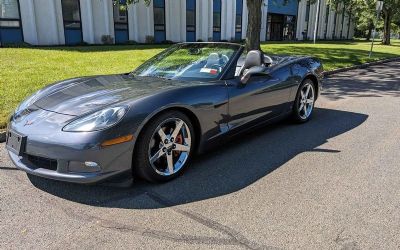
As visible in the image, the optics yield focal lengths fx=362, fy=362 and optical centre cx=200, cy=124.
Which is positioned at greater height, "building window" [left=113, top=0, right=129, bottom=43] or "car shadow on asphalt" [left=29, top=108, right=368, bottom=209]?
"building window" [left=113, top=0, right=129, bottom=43]

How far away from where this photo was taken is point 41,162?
3.14 meters

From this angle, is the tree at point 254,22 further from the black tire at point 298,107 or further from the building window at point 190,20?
the building window at point 190,20

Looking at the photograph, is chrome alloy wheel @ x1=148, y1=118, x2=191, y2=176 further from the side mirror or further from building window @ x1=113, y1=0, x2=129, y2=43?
building window @ x1=113, y1=0, x2=129, y2=43

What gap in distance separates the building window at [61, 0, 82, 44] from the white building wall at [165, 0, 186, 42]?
22.5 feet

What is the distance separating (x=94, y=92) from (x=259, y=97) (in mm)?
2024

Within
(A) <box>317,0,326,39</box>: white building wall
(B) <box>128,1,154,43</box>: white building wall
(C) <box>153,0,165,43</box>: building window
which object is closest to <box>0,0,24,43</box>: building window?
(B) <box>128,1,154,43</box>: white building wall

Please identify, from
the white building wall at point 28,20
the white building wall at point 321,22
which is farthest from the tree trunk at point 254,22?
the white building wall at point 321,22

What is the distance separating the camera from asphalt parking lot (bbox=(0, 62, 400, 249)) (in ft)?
8.84

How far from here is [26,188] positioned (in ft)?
11.3

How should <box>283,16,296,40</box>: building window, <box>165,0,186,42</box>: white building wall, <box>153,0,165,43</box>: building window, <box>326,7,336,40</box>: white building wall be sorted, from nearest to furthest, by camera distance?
<box>153,0,165,43</box>: building window
<box>165,0,186,42</box>: white building wall
<box>283,16,296,40</box>: building window
<box>326,7,336,40</box>: white building wall

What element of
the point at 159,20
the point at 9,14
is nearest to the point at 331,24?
the point at 159,20

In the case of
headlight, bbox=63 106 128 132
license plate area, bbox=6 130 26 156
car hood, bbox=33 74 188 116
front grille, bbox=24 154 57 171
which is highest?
car hood, bbox=33 74 188 116

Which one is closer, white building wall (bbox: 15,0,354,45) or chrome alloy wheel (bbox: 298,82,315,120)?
chrome alloy wheel (bbox: 298,82,315,120)

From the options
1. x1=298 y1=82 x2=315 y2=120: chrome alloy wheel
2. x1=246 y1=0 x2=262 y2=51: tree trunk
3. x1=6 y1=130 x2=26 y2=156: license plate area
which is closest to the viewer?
x1=6 y1=130 x2=26 y2=156: license plate area
